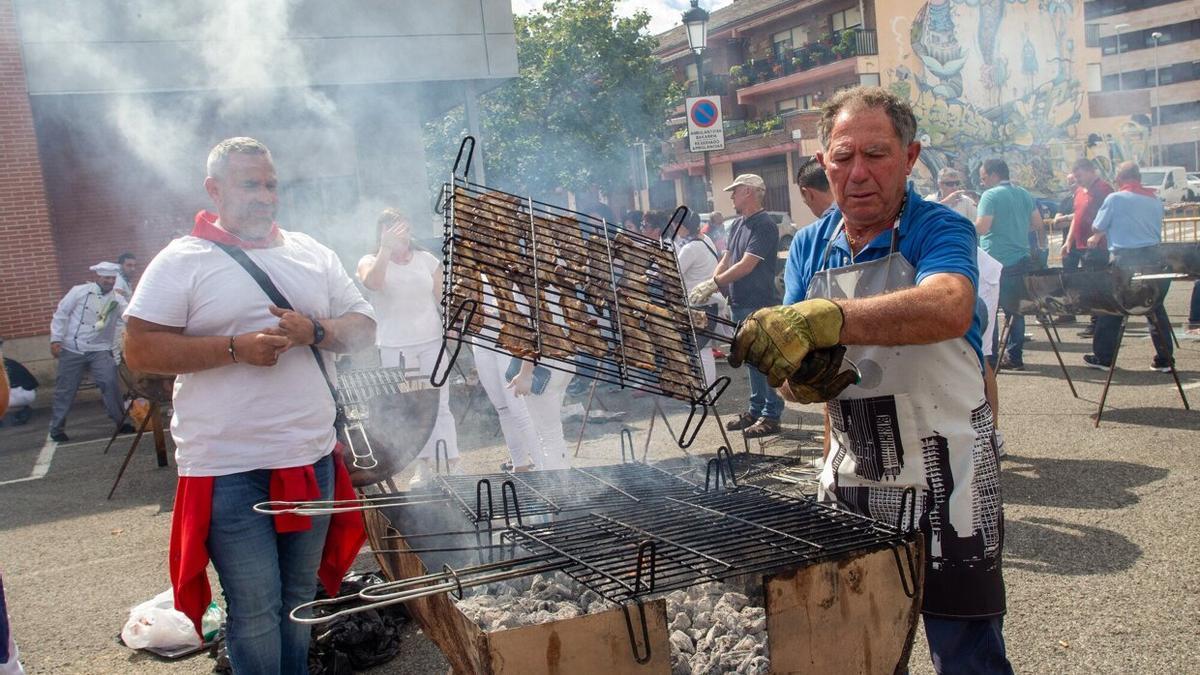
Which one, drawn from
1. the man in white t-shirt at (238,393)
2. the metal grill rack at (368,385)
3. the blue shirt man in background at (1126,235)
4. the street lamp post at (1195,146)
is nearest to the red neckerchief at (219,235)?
the man in white t-shirt at (238,393)

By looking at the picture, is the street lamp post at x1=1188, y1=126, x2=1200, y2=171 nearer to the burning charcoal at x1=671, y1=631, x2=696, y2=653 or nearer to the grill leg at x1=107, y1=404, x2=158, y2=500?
the grill leg at x1=107, y1=404, x2=158, y2=500

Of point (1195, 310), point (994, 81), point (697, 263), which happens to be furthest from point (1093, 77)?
point (697, 263)

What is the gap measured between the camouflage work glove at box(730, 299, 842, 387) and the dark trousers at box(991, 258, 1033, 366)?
6.25 metres

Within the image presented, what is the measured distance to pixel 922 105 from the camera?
28266 mm

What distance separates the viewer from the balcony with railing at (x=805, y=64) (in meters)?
30.4

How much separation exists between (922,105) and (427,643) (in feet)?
92.6

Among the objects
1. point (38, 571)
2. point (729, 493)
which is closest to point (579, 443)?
point (38, 571)

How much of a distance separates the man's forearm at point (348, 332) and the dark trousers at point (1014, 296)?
6.06 meters

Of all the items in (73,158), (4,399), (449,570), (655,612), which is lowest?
(655,612)

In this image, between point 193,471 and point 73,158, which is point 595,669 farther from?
point 73,158

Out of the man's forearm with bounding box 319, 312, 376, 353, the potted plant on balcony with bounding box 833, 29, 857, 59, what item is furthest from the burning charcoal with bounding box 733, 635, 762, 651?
the potted plant on balcony with bounding box 833, 29, 857, 59

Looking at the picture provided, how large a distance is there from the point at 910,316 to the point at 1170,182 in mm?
33642

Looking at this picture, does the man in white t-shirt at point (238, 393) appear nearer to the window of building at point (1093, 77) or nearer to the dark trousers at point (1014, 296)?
the dark trousers at point (1014, 296)

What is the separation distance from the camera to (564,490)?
3229 mm
